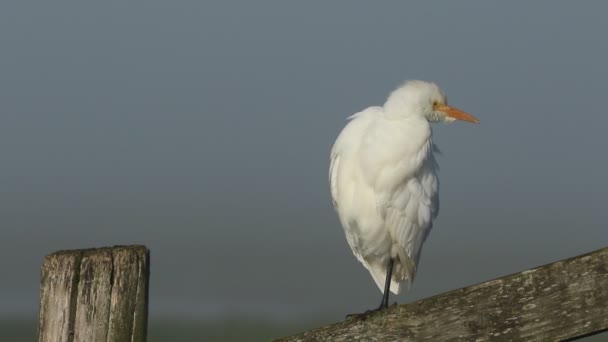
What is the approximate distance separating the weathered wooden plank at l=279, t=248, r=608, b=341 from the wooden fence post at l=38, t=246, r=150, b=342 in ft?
2.73

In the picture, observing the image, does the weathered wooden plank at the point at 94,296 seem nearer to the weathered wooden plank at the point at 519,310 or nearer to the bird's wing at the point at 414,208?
the weathered wooden plank at the point at 519,310

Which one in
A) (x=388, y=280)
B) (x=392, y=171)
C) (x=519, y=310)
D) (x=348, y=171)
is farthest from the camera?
(x=388, y=280)

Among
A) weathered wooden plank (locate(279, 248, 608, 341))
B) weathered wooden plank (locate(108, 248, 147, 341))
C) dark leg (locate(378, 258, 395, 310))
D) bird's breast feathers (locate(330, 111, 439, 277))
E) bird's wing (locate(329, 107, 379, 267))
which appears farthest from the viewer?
dark leg (locate(378, 258, 395, 310))

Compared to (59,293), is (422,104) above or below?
above

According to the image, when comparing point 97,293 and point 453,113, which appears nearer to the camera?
point 97,293

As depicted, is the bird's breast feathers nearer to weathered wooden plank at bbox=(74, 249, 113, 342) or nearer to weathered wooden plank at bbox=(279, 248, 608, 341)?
weathered wooden plank at bbox=(279, 248, 608, 341)

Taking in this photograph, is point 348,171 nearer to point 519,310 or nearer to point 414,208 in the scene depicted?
point 414,208

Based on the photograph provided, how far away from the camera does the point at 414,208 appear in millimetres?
7230

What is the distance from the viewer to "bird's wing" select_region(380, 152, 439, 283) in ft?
23.5

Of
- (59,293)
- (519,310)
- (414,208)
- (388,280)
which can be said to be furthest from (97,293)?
(388,280)

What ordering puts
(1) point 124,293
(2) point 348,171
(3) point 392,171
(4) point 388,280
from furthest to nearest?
(4) point 388,280 < (2) point 348,171 < (3) point 392,171 < (1) point 124,293

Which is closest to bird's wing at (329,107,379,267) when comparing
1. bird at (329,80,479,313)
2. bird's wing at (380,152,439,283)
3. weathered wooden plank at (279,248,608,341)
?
bird at (329,80,479,313)

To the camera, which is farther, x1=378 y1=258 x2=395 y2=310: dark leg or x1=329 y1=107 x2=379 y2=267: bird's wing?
x1=378 y1=258 x2=395 y2=310: dark leg

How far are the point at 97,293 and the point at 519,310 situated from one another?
1447 millimetres
